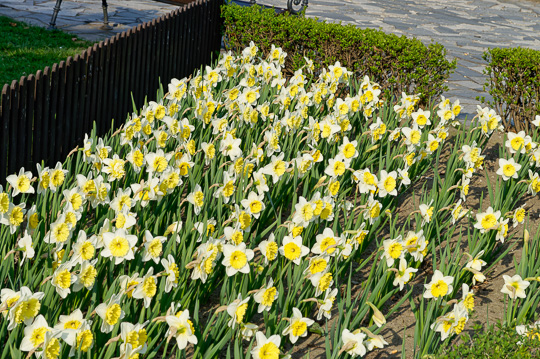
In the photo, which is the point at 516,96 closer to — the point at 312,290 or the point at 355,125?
the point at 355,125

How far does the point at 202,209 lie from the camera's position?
3416 millimetres

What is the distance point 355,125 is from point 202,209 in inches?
79.9

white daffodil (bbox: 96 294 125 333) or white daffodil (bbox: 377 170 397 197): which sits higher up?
white daffodil (bbox: 377 170 397 197)

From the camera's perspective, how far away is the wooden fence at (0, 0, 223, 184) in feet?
13.7

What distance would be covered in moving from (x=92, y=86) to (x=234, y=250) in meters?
2.69

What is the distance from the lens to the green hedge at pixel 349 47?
5777mm

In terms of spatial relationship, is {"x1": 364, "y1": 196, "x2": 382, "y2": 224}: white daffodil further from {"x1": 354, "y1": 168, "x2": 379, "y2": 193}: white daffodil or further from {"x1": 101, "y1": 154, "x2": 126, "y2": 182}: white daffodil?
{"x1": 101, "y1": 154, "x2": 126, "y2": 182}: white daffodil

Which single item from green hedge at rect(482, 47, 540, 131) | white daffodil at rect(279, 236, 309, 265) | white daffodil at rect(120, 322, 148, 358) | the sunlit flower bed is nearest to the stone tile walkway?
green hedge at rect(482, 47, 540, 131)

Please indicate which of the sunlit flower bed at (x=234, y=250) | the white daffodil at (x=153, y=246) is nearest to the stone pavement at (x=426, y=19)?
the sunlit flower bed at (x=234, y=250)

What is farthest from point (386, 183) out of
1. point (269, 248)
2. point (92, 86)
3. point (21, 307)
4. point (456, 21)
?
point (456, 21)

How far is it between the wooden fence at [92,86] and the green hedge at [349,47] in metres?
0.47

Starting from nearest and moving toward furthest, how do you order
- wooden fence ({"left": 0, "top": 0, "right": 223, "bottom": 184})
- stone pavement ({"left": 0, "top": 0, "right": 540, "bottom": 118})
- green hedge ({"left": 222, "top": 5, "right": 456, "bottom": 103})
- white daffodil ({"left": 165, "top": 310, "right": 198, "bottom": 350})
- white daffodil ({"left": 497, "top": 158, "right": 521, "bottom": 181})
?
white daffodil ({"left": 165, "top": 310, "right": 198, "bottom": 350}), white daffodil ({"left": 497, "top": 158, "right": 521, "bottom": 181}), wooden fence ({"left": 0, "top": 0, "right": 223, "bottom": 184}), green hedge ({"left": 222, "top": 5, "right": 456, "bottom": 103}), stone pavement ({"left": 0, "top": 0, "right": 540, "bottom": 118})

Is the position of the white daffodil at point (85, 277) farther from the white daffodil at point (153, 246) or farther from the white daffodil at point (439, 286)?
the white daffodil at point (439, 286)

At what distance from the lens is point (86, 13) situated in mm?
9469
